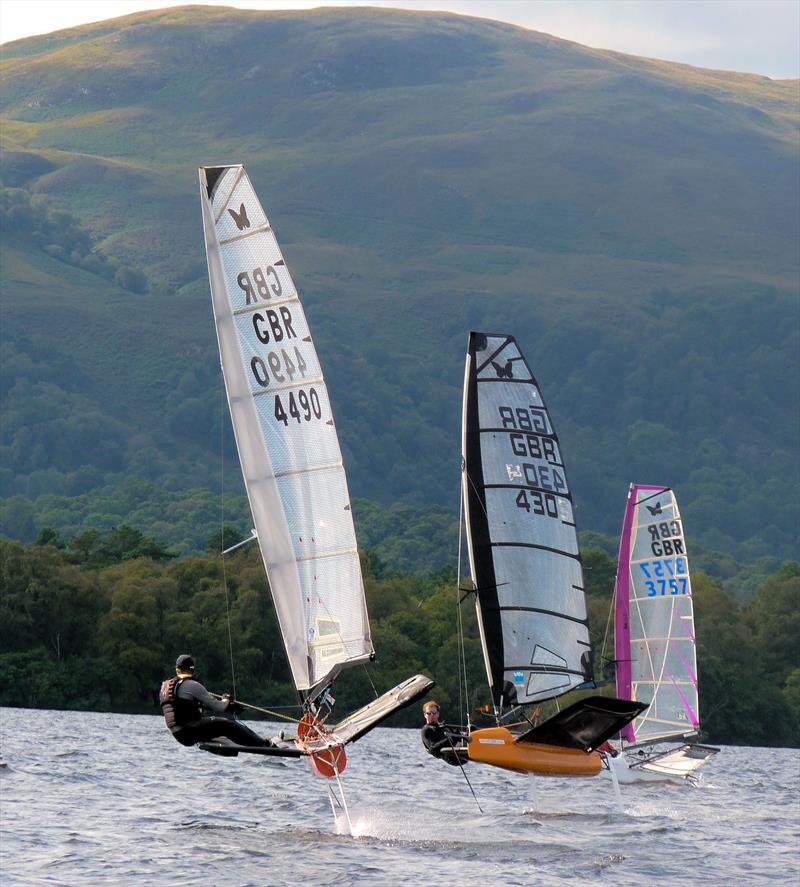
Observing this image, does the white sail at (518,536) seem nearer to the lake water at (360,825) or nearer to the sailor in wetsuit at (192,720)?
the lake water at (360,825)

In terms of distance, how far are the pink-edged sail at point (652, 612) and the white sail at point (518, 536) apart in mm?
13636

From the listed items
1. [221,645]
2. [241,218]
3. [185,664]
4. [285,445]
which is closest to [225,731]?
[185,664]

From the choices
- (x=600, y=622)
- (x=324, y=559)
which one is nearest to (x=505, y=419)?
(x=324, y=559)

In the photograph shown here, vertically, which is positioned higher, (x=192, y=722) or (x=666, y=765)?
(x=192, y=722)

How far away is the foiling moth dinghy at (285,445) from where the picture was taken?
28984 millimetres

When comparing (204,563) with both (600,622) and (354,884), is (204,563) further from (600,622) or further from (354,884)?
(354,884)

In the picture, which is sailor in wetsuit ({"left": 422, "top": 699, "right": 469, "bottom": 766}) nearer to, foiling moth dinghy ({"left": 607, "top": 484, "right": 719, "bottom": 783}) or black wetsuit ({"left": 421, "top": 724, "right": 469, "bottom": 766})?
black wetsuit ({"left": 421, "top": 724, "right": 469, "bottom": 766})

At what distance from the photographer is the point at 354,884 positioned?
2700 centimetres

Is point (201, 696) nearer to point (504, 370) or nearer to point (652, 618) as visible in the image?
point (504, 370)

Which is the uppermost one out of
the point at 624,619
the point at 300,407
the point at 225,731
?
the point at 300,407

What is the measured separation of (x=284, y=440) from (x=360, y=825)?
34.3 feet

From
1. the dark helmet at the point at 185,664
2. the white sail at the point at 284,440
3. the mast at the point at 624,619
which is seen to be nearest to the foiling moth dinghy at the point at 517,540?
the white sail at the point at 284,440

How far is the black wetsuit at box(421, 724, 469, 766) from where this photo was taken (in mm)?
29406

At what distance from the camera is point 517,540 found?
35.4m
